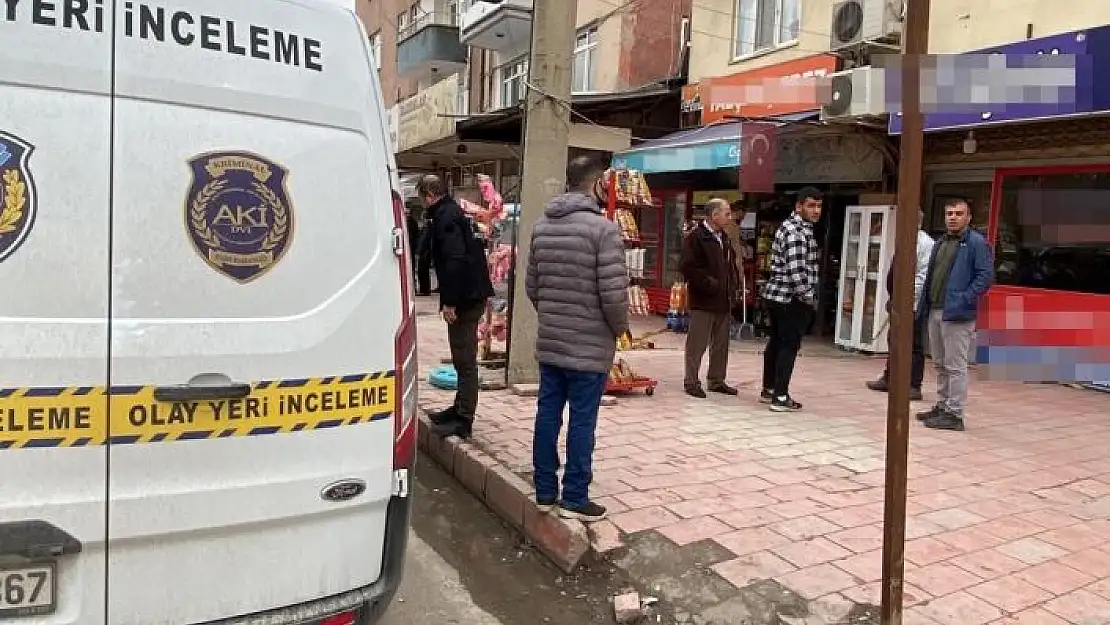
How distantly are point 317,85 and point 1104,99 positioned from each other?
20.6 ft

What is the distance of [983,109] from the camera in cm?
270

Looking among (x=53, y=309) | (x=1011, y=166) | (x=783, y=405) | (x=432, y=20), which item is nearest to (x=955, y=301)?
(x=783, y=405)

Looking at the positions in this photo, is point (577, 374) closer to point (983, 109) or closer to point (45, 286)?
point (983, 109)

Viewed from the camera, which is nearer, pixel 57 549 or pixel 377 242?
pixel 57 549

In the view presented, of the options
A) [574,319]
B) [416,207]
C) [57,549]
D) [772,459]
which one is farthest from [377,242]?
[416,207]

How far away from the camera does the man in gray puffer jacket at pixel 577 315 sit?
4.00 m

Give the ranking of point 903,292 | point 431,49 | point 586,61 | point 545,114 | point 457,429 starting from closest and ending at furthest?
point 903,292 → point 457,429 → point 545,114 → point 586,61 → point 431,49

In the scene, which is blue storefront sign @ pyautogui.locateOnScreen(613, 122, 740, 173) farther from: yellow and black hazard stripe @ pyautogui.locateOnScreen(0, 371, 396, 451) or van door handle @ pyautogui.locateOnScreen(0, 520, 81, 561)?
van door handle @ pyautogui.locateOnScreen(0, 520, 81, 561)

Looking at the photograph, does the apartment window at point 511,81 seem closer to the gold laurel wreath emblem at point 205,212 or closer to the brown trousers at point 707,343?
the brown trousers at point 707,343

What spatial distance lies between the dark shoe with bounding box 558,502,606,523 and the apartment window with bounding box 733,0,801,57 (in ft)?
27.7

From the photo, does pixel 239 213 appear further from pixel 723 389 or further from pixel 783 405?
pixel 723 389

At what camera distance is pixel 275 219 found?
2338mm

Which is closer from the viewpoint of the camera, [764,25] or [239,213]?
[239,213]

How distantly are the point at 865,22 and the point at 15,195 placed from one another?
8534 mm
